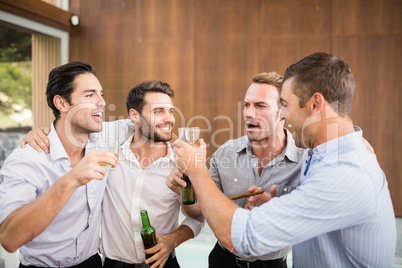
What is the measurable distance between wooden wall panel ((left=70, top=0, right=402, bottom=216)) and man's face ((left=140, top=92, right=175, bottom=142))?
2902 millimetres

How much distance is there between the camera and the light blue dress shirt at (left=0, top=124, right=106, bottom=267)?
4.87 feet

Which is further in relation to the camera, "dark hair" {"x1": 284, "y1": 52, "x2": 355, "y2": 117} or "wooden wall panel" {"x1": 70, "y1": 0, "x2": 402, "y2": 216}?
"wooden wall panel" {"x1": 70, "y1": 0, "x2": 402, "y2": 216}

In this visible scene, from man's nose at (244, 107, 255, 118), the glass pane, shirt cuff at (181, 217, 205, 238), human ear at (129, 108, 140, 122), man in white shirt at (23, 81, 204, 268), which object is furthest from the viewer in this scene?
the glass pane

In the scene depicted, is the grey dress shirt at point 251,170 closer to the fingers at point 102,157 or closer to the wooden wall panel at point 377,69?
the fingers at point 102,157

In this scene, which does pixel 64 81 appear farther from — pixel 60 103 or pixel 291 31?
pixel 291 31

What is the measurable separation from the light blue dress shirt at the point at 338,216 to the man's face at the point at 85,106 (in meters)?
1.05

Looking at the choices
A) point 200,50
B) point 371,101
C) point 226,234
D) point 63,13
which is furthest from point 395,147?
point 63,13

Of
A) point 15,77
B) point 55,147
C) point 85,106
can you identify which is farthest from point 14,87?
point 55,147

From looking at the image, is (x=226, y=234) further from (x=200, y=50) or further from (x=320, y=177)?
(x=200, y=50)

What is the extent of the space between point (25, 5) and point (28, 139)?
4.30 m

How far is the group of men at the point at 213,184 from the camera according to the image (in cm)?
108

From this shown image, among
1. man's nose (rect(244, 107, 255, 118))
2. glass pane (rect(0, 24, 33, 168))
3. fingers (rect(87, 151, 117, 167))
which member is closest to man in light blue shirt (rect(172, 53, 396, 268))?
fingers (rect(87, 151, 117, 167))

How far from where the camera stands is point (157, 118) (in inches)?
88.3

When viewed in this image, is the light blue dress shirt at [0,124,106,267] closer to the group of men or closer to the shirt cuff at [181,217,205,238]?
the group of men
